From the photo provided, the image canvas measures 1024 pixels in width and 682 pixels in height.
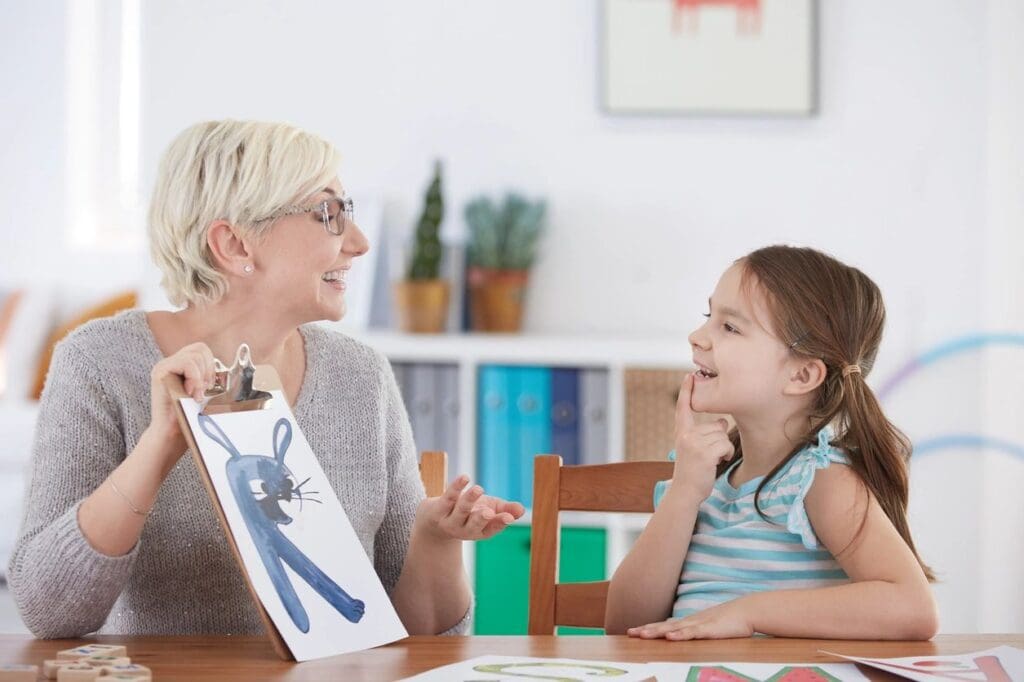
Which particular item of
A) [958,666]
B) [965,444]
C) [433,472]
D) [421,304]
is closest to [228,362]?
[433,472]

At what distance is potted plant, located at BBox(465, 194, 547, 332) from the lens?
11.1 ft

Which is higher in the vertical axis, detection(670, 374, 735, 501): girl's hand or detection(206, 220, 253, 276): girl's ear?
detection(206, 220, 253, 276): girl's ear

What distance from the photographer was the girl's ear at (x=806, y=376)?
5.08 ft

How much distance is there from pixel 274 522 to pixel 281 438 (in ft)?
0.36

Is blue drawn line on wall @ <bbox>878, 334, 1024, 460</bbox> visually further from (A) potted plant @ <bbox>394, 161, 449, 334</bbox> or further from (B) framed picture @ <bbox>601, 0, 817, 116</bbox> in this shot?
(A) potted plant @ <bbox>394, 161, 449, 334</bbox>

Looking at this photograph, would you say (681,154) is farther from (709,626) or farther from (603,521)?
(709,626)

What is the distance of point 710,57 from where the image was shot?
3414mm

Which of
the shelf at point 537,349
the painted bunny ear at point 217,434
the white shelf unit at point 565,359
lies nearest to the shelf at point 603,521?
the white shelf unit at point 565,359

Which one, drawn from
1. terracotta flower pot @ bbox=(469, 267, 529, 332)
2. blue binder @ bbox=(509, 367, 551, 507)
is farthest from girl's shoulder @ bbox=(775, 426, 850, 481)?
terracotta flower pot @ bbox=(469, 267, 529, 332)

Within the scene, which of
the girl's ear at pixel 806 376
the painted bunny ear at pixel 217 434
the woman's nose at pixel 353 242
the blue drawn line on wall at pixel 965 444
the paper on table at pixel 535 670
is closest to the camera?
the paper on table at pixel 535 670

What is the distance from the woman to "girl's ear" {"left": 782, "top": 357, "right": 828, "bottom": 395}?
0.40 meters

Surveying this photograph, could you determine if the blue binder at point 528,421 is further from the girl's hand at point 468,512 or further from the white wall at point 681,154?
the girl's hand at point 468,512

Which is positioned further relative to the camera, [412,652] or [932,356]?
[932,356]

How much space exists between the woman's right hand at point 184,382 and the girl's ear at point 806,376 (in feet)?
2.31
